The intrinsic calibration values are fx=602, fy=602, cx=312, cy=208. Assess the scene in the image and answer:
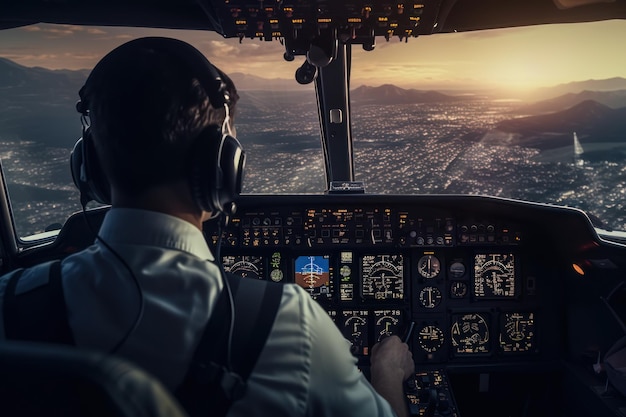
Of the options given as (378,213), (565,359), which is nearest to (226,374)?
(378,213)

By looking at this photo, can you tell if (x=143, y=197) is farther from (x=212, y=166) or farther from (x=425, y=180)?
(x=425, y=180)

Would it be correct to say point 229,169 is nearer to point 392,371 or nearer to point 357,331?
point 392,371

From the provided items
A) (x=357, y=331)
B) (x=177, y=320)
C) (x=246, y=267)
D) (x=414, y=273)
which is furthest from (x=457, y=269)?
(x=177, y=320)

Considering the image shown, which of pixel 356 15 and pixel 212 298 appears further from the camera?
pixel 356 15

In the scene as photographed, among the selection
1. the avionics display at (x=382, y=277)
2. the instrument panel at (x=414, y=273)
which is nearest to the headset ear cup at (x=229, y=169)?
the instrument panel at (x=414, y=273)

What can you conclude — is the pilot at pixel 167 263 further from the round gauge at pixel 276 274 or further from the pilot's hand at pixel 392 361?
the round gauge at pixel 276 274

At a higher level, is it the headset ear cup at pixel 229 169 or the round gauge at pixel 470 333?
the headset ear cup at pixel 229 169
